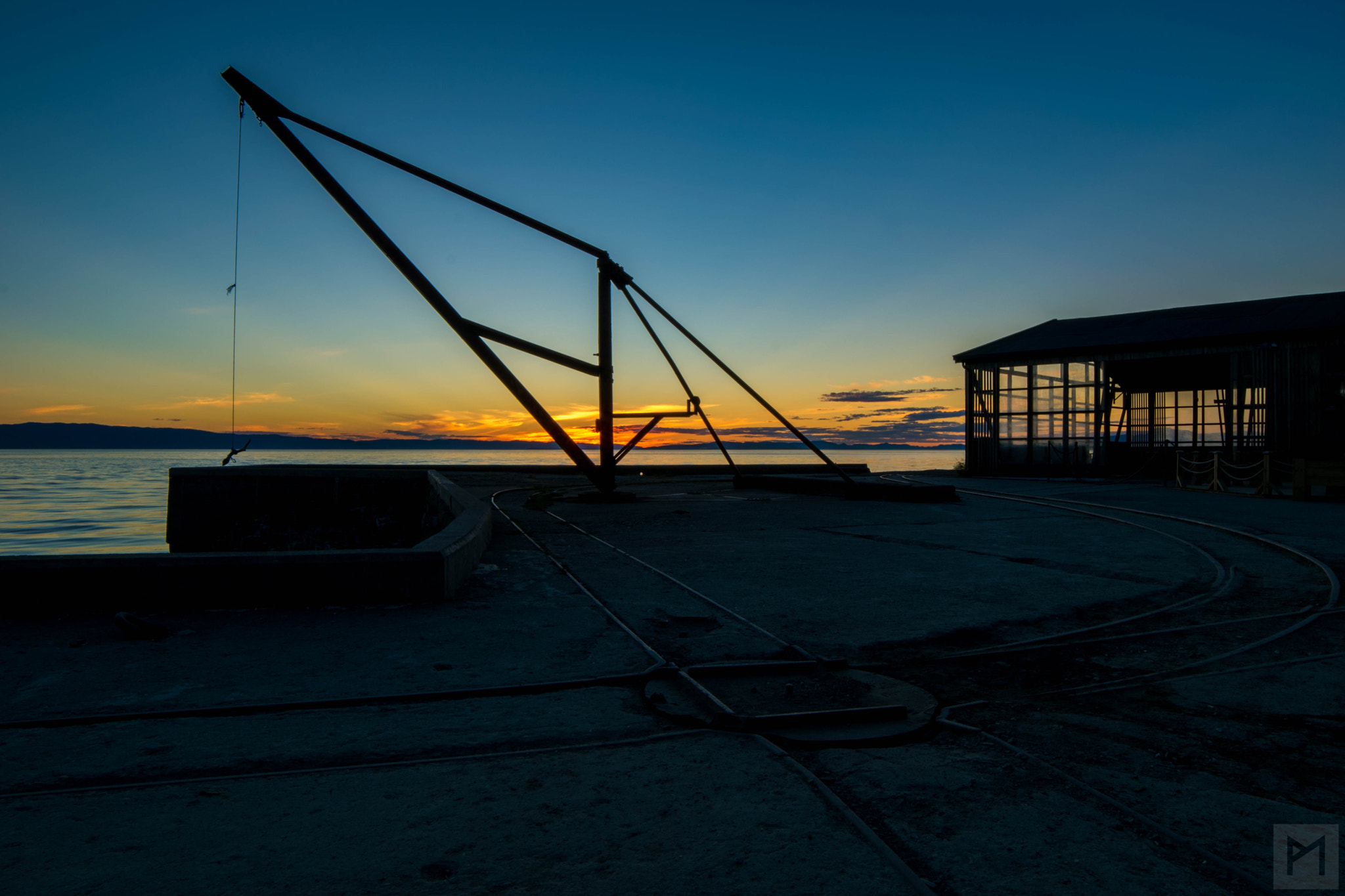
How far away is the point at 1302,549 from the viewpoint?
8.24 metres

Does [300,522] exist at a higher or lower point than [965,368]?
lower

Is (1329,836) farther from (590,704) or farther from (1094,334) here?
(1094,334)

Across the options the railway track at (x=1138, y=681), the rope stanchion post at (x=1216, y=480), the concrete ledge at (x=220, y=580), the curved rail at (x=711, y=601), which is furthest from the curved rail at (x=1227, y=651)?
the rope stanchion post at (x=1216, y=480)

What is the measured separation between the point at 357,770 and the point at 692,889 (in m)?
1.42

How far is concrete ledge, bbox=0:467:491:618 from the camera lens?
5.02m

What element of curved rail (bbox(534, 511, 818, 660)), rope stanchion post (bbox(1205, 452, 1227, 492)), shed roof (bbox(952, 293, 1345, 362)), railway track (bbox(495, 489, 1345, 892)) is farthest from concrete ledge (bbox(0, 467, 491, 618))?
shed roof (bbox(952, 293, 1345, 362))

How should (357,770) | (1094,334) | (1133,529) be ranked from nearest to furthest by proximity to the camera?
(357,770) < (1133,529) < (1094,334)

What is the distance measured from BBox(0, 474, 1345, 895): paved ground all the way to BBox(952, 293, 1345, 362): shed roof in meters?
20.2

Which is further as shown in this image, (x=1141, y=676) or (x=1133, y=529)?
(x=1133, y=529)

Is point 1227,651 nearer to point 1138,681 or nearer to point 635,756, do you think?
point 1138,681

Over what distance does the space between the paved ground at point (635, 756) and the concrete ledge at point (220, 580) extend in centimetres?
18

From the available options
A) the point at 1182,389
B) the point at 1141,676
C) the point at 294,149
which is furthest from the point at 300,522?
the point at 1182,389

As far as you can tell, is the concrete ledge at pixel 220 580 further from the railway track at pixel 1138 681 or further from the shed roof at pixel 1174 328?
the shed roof at pixel 1174 328

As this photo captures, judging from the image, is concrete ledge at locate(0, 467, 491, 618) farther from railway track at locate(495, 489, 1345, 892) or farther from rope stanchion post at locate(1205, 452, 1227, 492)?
rope stanchion post at locate(1205, 452, 1227, 492)
